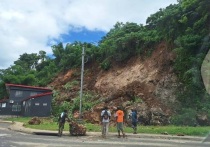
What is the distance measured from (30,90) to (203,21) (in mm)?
25263

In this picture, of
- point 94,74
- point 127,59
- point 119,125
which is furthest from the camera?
point 94,74

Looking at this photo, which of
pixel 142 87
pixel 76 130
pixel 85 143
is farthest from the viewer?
pixel 142 87

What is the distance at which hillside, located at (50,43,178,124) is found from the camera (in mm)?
27438

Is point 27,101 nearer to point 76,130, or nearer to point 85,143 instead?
point 76,130

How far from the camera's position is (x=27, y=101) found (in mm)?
40312

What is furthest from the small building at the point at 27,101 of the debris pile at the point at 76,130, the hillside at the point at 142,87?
the debris pile at the point at 76,130

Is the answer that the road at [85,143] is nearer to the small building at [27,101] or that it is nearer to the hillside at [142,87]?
the hillside at [142,87]

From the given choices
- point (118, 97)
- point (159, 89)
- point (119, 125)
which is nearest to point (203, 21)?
point (159, 89)

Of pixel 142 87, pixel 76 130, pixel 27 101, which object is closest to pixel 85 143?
pixel 76 130

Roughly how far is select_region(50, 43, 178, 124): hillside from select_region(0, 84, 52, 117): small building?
2.92 meters

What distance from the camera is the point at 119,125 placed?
18031 mm

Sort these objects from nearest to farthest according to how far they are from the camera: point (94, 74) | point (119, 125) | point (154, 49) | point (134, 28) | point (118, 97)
Result: point (119, 125)
point (118, 97)
point (154, 49)
point (94, 74)
point (134, 28)

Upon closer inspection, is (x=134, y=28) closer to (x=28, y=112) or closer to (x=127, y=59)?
(x=127, y=59)

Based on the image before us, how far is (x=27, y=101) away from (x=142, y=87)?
1590 centimetres
